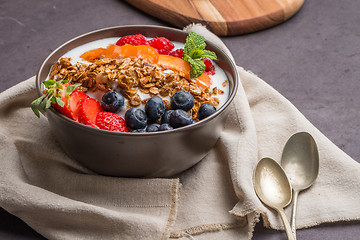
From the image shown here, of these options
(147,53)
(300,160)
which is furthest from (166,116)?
(300,160)

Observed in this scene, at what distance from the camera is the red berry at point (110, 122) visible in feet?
4.13

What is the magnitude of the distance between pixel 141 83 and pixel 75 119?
0.21m

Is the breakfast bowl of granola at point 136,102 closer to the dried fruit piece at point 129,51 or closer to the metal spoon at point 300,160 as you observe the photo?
the dried fruit piece at point 129,51

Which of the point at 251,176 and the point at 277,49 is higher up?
the point at 251,176

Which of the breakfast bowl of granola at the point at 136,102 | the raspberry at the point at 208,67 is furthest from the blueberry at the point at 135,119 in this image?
the raspberry at the point at 208,67

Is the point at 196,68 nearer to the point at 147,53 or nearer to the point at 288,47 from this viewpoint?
the point at 147,53

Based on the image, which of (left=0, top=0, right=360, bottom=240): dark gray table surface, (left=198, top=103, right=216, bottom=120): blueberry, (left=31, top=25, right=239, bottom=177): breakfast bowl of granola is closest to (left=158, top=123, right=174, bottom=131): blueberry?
(left=31, top=25, right=239, bottom=177): breakfast bowl of granola

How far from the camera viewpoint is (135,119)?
1262mm

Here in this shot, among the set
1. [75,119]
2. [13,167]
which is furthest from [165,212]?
[13,167]

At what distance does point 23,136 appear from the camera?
1.50 metres

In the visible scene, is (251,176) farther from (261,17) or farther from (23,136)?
(261,17)

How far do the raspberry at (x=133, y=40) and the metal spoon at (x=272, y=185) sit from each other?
0.53 metres

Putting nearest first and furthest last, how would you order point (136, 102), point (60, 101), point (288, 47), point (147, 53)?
point (60, 101) < point (136, 102) < point (147, 53) < point (288, 47)

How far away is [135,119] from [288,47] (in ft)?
3.43
